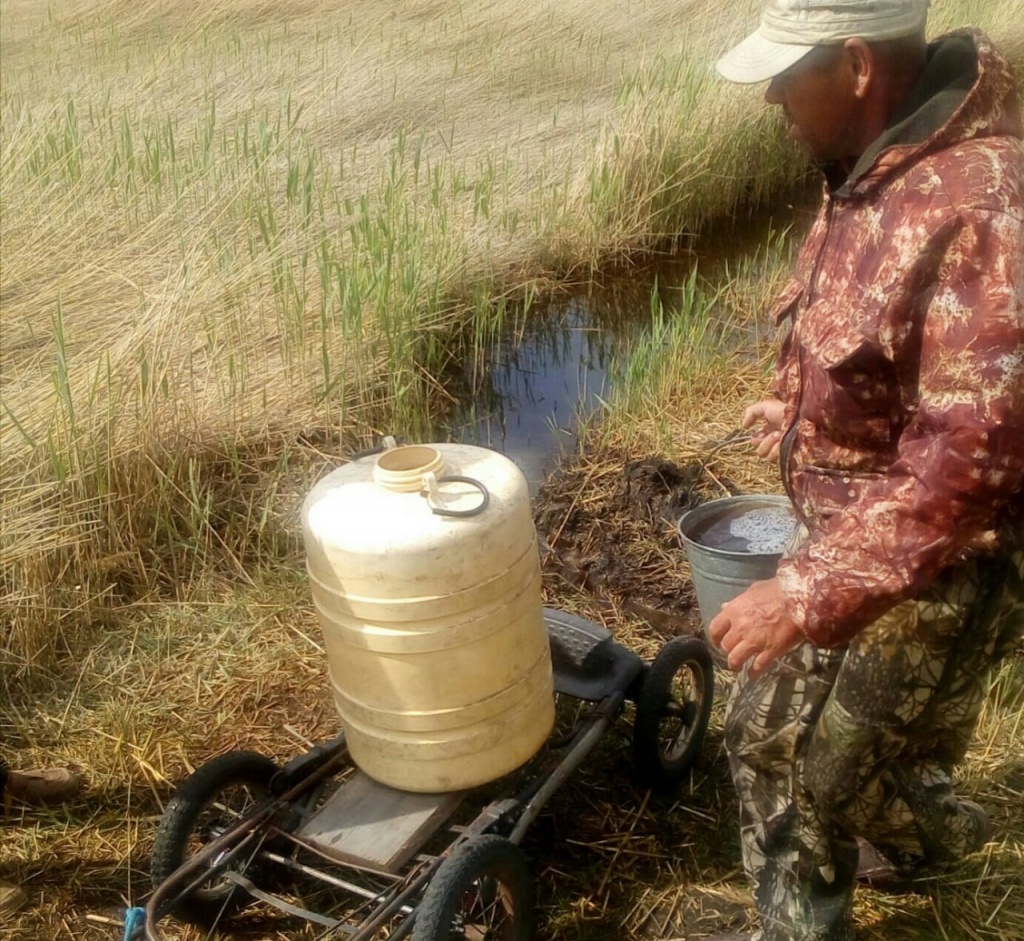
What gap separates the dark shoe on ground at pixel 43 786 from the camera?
3.08 meters

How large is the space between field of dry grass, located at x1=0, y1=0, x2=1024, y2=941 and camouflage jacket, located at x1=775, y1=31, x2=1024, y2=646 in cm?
123

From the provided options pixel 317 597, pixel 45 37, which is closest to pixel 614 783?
pixel 317 597

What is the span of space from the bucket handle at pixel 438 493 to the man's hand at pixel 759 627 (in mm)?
617

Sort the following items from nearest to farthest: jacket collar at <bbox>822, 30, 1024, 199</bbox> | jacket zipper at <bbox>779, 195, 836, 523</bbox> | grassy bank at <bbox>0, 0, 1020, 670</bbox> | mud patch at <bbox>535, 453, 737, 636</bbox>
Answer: jacket collar at <bbox>822, 30, 1024, 199</bbox>, jacket zipper at <bbox>779, 195, 836, 523</bbox>, mud patch at <bbox>535, 453, 737, 636</bbox>, grassy bank at <bbox>0, 0, 1020, 670</bbox>

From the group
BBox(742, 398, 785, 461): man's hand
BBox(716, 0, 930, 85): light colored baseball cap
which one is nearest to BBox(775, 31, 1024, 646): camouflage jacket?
BBox(716, 0, 930, 85): light colored baseball cap

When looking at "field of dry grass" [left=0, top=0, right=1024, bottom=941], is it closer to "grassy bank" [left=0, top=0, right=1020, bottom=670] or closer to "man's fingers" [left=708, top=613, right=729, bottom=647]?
"grassy bank" [left=0, top=0, right=1020, bottom=670]

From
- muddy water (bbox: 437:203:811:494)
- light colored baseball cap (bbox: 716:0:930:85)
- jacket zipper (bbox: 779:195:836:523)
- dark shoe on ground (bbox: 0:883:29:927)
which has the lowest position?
muddy water (bbox: 437:203:811:494)

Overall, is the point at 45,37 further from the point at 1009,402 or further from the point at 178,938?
the point at 1009,402

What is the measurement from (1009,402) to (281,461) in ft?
10.7

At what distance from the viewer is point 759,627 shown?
1965 mm

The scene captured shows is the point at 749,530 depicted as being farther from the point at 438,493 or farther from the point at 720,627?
the point at 720,627

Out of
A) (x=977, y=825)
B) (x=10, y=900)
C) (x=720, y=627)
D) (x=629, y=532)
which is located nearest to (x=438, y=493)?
(x=720, y=627)

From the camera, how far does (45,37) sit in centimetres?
1193

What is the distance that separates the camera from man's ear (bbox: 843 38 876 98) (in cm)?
189
